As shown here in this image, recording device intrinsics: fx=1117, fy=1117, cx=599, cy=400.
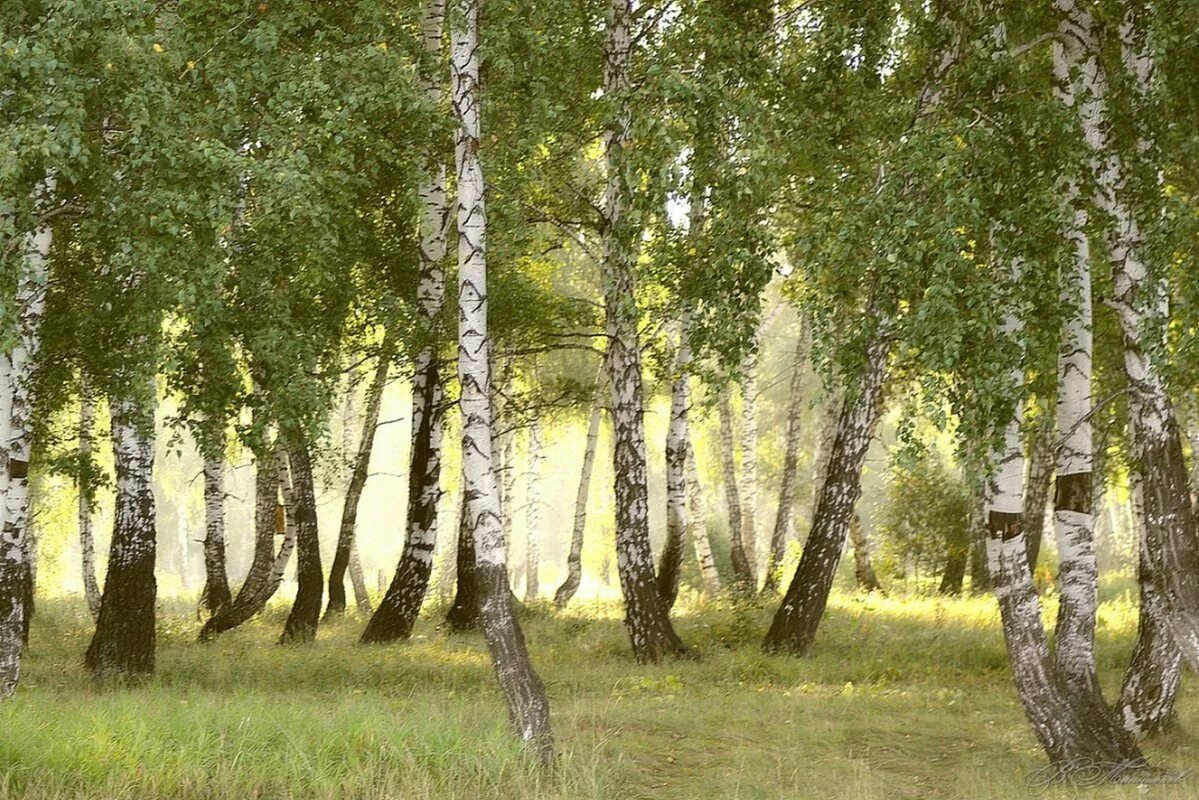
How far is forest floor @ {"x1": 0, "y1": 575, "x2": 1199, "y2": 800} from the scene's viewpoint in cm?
817

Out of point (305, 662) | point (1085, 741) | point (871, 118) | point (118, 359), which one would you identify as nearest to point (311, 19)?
point (118, 359)

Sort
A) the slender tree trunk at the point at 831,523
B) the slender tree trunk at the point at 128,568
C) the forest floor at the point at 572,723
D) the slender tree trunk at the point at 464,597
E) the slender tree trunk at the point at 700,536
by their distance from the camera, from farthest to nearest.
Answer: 1. the slender tree trunk at the point at 700,536
2. the slender tree trunk at the point at 464,597
3. the slender tree trunk at the point at 831,523
4. the slender tree trunk at the point at 128,568
5. the forest floor at the point at 572,723

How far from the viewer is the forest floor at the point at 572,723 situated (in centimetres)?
817

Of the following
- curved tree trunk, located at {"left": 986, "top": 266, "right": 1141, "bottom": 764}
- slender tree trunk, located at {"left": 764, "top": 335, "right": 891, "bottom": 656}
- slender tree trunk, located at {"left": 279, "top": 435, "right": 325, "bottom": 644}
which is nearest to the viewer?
curved tree trunk, located at {"left": 986, "top": 266, "right": 1141, "bottom": 764}

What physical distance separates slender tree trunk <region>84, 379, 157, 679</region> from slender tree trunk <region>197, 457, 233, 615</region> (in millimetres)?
5744

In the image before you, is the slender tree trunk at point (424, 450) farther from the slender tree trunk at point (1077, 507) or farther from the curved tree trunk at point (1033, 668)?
the slender tree trunk at point (1077, 507)

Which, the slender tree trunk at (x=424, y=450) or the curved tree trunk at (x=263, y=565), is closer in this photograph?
the slender tree trunk at (x=424, y=450)

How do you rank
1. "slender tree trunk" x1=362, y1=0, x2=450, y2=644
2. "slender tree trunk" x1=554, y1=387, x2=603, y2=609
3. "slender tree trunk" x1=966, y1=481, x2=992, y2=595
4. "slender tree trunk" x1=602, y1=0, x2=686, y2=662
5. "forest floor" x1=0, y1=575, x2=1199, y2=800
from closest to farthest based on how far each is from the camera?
1. "forest floor" x1=0, y1=575, x2=1199, y2=800
2. "slender tree trunk" x1=602, y1=0, x2=686, y2=662
3. "slender tree trunk" x1=362, y1=0, x2=450, y2=644
4. "slender tree trunk" x1=966, y1=481, x2=992, y2=595
5. "slender tree trunk" x1=554, y1=387, x2=603, y2=609

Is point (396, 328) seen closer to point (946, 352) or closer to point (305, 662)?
point (305, 662)

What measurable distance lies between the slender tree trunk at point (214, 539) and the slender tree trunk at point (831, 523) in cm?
981

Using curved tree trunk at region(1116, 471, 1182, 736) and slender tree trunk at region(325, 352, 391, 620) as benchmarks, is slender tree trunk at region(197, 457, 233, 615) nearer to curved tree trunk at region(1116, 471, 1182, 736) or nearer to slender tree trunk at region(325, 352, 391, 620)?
slender tree trunk at region(325, 352, 391, 620)

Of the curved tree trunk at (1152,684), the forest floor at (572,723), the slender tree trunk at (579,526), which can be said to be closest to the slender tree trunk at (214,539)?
the forest floor at (572,723)

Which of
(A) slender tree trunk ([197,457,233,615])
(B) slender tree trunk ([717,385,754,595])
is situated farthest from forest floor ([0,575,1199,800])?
→ (B) slender tree trunk ([717,385,754,595])

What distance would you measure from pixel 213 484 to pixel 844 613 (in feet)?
36.9
